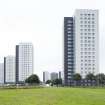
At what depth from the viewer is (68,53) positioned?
19838cm

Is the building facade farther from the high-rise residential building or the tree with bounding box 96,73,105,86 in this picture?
the tree with bounding box 96,73,105,86

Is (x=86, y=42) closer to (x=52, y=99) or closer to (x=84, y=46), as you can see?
(x=84, y=46)

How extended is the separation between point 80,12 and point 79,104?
17630cm

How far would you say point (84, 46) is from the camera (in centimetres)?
19350

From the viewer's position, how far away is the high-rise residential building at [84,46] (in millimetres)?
191000

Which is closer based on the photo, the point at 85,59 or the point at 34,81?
the point at 34,81

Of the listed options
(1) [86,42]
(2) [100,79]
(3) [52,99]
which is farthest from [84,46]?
(3) [52,99]

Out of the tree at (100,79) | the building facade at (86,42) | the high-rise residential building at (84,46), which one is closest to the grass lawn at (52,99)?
the tree at (100,79)

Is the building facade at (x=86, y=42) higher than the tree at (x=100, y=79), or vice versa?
the building facade at (x=86, y=42)

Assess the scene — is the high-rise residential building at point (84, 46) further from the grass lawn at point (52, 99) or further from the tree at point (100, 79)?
the grass lawn at point (52, 99)

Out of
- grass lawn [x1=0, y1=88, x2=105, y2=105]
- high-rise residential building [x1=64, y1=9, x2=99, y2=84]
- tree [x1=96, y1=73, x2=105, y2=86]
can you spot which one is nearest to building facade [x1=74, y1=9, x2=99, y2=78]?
high-rise residential building [x1=64, y1=9, x2=99, y2=84]

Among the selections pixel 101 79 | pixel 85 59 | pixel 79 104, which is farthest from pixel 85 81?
pixel 79 104

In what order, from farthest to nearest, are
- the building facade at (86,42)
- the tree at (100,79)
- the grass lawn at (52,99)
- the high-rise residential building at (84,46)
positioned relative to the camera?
the high-rise residential building at (84,46)
the building facade at (86,42)
the tree at (100,79)
the grass lawn at (52,99)

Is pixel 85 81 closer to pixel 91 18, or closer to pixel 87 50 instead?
pixel 87 50
